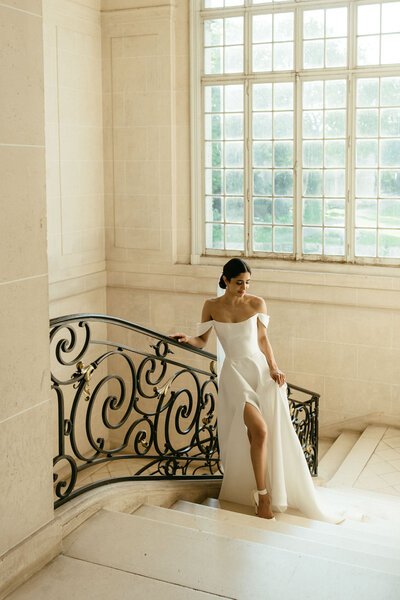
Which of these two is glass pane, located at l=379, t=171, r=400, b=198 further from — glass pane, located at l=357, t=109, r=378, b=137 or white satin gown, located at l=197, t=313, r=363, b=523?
white satin gown, located at l=197, t=313, r=363, b=523

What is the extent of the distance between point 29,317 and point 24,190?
1.77 feet

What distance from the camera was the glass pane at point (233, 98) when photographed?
1011 centimetres

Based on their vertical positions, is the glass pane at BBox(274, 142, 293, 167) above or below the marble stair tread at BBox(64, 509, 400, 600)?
above

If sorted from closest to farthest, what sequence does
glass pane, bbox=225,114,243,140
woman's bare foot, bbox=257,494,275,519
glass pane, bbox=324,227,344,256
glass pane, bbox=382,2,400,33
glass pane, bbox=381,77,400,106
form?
woman's bare foot, bbox=257,494,275,519 → glass pane, bbox=382,2,400,33 → glass pane, bbox=381,77,400,106 → glass pane, bbox=324,227,344,256 → glass pane, bbox=225,114,243,140

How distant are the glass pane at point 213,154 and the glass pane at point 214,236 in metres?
0.86

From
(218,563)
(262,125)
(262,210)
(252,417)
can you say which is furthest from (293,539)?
(262,125)

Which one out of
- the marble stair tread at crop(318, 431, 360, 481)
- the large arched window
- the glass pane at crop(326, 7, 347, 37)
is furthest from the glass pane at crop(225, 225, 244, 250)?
the marble stair tread at crop(318, 431, 360, 481)

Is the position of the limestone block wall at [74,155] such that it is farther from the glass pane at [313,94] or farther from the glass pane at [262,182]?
the glass pane at [313,94]

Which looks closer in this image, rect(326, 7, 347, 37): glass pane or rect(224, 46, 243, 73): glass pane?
rect(326, 7, 347, 37): glass pane

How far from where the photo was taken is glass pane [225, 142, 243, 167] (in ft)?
33.6

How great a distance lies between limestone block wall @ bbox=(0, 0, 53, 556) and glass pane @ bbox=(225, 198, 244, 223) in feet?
23.9

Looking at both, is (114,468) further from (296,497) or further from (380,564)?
(380,564)

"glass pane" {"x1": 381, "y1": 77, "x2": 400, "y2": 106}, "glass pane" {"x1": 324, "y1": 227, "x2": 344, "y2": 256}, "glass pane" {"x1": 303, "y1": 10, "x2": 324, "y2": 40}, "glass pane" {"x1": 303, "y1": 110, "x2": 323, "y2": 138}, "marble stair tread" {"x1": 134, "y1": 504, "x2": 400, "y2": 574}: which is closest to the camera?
"marble stair tread" {"x1": 134, "y1": 504, "x2": 400, "y2": 574}

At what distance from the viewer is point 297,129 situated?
32.2 feet
